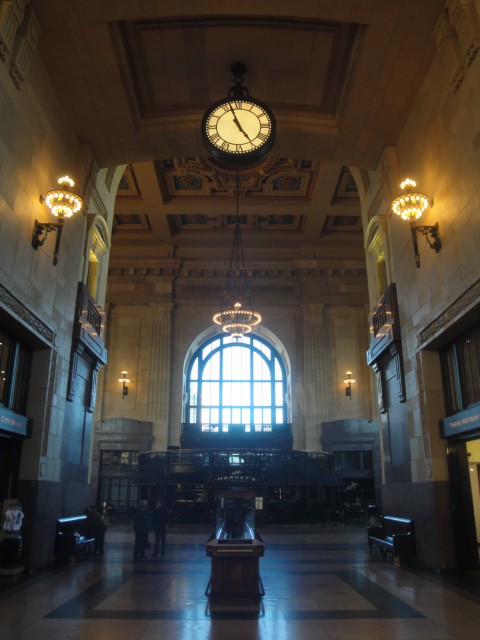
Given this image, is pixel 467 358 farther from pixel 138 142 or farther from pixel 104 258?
pixel 104 258

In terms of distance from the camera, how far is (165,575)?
7707 mm

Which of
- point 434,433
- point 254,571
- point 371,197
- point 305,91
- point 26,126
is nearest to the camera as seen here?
point 254,571

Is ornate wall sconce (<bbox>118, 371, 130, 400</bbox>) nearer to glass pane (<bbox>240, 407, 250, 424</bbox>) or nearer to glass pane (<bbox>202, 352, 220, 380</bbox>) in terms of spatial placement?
glass pane (<bbox>202, 352, 220, 380</bbox>)

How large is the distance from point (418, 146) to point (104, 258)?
7.44 metres

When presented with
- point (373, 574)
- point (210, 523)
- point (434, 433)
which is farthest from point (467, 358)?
point (210, 523)

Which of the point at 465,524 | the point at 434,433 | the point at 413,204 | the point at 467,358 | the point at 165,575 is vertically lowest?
the point at 165,575

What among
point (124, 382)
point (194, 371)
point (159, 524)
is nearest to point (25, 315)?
point (159, 524)

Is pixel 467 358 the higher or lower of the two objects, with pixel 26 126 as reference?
lower

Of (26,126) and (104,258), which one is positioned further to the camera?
(104,258)

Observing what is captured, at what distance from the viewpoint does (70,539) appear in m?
8.64

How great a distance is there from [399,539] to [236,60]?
8596 millimetres

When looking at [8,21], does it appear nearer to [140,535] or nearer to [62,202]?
[62,202]

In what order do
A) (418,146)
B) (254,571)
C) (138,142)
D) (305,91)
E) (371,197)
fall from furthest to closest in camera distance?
(371,197)
(138,142)
(305,91)
(418,146)
(254,571)

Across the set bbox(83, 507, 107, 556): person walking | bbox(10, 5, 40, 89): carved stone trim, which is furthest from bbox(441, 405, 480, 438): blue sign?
bbox(10, 5, 40, 89): carved stone trim
